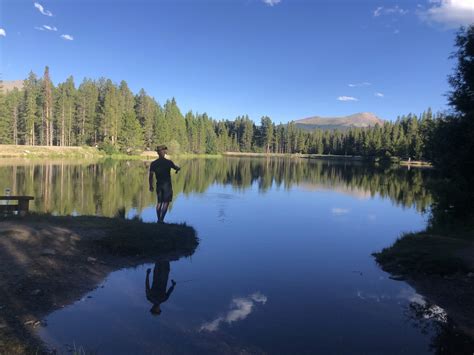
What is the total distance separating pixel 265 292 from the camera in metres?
8.66

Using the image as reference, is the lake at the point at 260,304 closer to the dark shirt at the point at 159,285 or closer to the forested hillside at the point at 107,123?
the dark shirt at the point at 159,285

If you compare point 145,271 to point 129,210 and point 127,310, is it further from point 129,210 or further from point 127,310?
point 129,210

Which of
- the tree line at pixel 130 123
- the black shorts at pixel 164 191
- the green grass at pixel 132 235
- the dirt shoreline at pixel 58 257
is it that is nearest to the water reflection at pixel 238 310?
the dirt shoreline at pixel 58 257

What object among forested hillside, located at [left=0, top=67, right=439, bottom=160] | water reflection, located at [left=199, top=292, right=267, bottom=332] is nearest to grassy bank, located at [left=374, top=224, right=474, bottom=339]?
water reflection, located at [left=199, top=292, right=267, bottom=332]

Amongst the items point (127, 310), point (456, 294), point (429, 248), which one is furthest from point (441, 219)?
point (127, 310)

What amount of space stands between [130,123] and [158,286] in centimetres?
8184

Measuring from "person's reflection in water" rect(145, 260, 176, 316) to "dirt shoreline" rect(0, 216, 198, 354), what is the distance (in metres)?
0.58

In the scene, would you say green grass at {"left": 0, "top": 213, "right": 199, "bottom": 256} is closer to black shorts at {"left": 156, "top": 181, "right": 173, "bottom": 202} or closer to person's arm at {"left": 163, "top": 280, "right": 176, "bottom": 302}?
black shorts at {"left": 156, "top": 181, "right": 173, "bottom": 202}

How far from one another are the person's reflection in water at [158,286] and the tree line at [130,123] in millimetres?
11830

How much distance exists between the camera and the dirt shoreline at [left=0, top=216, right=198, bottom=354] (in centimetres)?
595

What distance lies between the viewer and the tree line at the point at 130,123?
1591 cm

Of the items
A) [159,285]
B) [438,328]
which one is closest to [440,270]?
[438,328]

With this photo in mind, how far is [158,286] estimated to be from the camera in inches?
332

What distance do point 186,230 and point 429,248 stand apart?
7.82 meters
